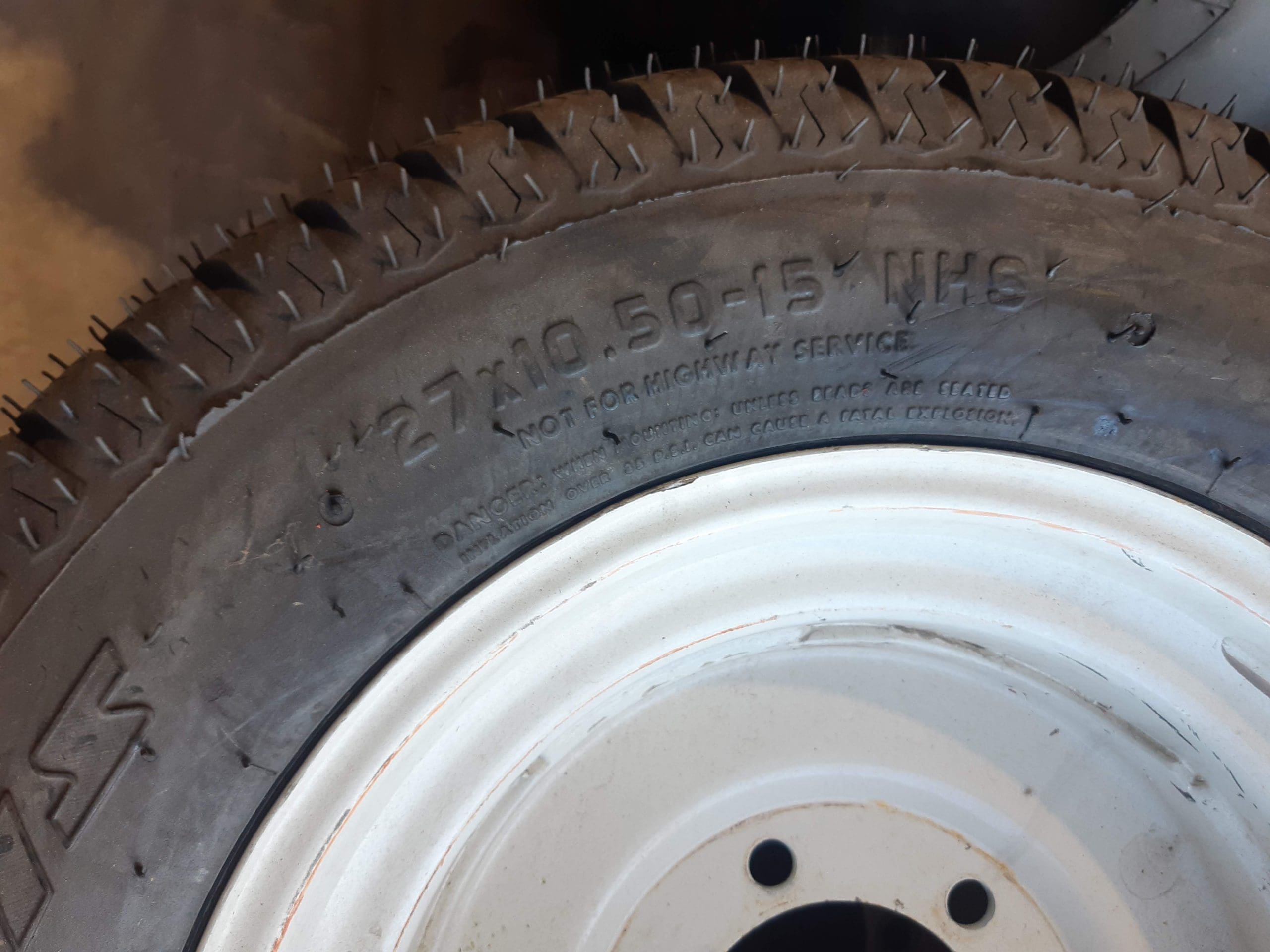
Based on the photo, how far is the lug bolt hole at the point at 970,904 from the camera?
1129 mm

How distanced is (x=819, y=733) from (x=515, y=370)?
0.74 meters

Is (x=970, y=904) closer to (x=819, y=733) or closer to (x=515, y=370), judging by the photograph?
(x=819, y=733)

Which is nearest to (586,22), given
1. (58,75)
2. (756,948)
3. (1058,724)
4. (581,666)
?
(58,75)

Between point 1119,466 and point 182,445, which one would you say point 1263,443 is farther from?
point 182,445

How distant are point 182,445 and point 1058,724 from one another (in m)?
1.18

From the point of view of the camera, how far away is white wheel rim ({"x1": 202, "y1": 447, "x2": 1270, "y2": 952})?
840 mm

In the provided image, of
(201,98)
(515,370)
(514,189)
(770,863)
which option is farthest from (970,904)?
(201,98)

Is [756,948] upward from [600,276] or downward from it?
downward

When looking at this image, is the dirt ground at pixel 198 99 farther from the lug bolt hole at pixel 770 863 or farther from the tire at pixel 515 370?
the lug bolt hole at pixel 770 863

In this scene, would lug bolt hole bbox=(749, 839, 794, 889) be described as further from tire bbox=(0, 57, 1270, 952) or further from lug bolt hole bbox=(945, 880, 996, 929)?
tire bbox=(0, 57, 1270, 952)

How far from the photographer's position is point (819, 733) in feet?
3.77

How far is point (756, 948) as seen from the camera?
3.63ft

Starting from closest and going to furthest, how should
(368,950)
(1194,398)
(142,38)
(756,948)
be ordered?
1. (1194,398)
2. (368,950)
3. (756,948)
4. (142,38)

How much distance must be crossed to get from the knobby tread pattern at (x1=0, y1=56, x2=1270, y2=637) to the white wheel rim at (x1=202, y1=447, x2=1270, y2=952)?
0.95 ft
